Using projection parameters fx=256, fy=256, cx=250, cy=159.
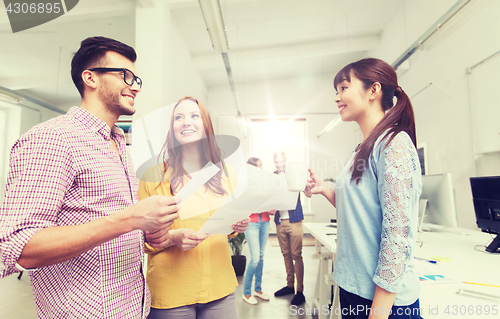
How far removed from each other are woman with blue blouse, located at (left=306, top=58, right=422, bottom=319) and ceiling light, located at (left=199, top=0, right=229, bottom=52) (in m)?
1.47

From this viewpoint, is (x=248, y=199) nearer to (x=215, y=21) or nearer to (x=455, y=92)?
(x=215, y=21)

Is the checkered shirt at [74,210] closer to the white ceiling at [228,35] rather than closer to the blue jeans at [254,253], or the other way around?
the blue jeans at [254,253]

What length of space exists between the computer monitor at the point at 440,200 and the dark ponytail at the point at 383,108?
Result: 5.27ft

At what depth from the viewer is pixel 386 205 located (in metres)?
0.74

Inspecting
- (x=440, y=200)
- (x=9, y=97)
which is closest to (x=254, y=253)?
(x=440, y=200)

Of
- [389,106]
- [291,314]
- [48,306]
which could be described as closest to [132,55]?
[48,306]

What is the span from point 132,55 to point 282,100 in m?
6.61

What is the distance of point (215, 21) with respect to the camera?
7.17 feet

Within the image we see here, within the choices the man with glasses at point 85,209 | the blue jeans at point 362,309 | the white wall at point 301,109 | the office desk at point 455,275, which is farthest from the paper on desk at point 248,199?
the white wall at point 301,109

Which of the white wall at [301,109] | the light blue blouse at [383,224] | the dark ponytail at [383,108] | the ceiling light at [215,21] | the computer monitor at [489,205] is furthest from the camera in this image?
the white wall at [301,109]

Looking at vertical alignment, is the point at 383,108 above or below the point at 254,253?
above

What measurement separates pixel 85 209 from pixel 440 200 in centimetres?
251

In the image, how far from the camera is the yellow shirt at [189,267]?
917mm

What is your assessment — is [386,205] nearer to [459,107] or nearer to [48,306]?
[48,306]
